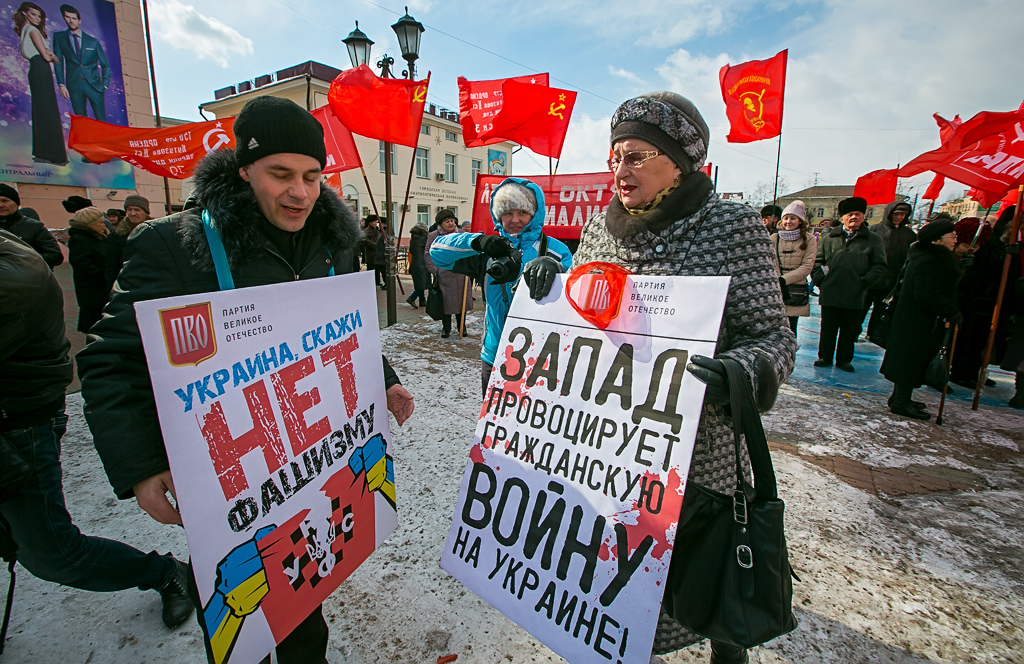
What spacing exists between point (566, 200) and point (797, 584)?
18.9 ft

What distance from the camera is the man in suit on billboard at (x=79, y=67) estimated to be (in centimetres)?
1227

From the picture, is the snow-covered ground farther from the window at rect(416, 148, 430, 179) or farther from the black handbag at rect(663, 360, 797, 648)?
the window at rect(416, 148, 430, 179)

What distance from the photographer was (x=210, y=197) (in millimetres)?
1354

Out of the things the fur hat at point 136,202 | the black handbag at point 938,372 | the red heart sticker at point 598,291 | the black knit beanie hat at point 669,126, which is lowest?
the black handbag at point 938,372

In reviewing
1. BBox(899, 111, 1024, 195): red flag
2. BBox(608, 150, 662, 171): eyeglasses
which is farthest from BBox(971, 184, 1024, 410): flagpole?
BBox(608, 150, 662, 171): eyeglasses

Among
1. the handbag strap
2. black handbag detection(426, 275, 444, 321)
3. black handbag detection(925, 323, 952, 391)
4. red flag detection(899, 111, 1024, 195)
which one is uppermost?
red flag detection(899, 111, 1024, 195)

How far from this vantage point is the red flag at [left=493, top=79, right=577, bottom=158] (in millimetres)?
6031

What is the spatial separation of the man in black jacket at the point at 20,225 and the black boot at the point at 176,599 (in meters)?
4.02

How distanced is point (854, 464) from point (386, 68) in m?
8.16

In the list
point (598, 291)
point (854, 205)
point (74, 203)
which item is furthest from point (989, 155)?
point (74, 203)

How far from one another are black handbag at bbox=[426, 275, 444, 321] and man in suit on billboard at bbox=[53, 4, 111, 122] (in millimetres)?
13419

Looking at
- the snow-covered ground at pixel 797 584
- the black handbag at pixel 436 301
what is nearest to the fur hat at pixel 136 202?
the snow-covered ground at pixel 797 584

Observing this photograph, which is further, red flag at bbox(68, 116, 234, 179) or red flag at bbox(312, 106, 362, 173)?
red flag at bbox(68, 116, 234, 179)

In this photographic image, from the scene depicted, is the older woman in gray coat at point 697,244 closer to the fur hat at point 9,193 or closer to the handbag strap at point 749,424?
the handbag strap at point 749,424
